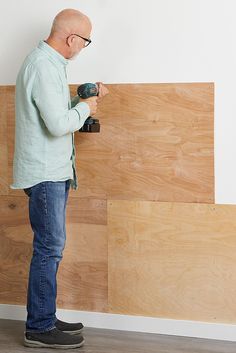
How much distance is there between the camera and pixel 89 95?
2689 millimetres

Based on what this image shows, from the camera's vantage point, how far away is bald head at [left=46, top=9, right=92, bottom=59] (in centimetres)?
260

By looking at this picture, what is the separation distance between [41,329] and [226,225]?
95 centimetres

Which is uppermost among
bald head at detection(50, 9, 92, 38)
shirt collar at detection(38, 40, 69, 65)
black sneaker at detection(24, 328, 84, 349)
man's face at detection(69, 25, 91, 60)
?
bald head at detection(50, 9, 92, 38)

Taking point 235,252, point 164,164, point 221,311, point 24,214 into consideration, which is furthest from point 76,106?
point 221,311

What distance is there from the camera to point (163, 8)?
2746 millimetres

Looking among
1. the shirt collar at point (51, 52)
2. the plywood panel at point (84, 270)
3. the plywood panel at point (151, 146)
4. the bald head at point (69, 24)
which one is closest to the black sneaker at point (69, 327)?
the plywood panel at point (84, 270)

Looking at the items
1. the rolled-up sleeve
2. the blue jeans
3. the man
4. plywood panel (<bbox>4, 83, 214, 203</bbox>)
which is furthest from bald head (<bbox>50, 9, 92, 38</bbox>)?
the blue jeans

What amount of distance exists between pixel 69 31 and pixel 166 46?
1.48 feet

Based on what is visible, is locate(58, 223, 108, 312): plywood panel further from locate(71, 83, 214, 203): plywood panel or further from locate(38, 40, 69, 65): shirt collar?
locate(38, 40, 69, 65): shirt collar

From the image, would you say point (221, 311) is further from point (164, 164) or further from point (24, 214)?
point (24, 214)

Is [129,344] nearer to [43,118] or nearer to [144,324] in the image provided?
[144,324]

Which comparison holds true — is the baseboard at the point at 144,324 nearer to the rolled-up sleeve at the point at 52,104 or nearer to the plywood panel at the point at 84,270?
the plywood panel at the point at 84,270

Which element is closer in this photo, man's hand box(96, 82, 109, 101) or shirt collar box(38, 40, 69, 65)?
shirt collar box(38, 40, 69, 65)

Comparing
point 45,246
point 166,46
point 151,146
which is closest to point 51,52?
point 166,46
